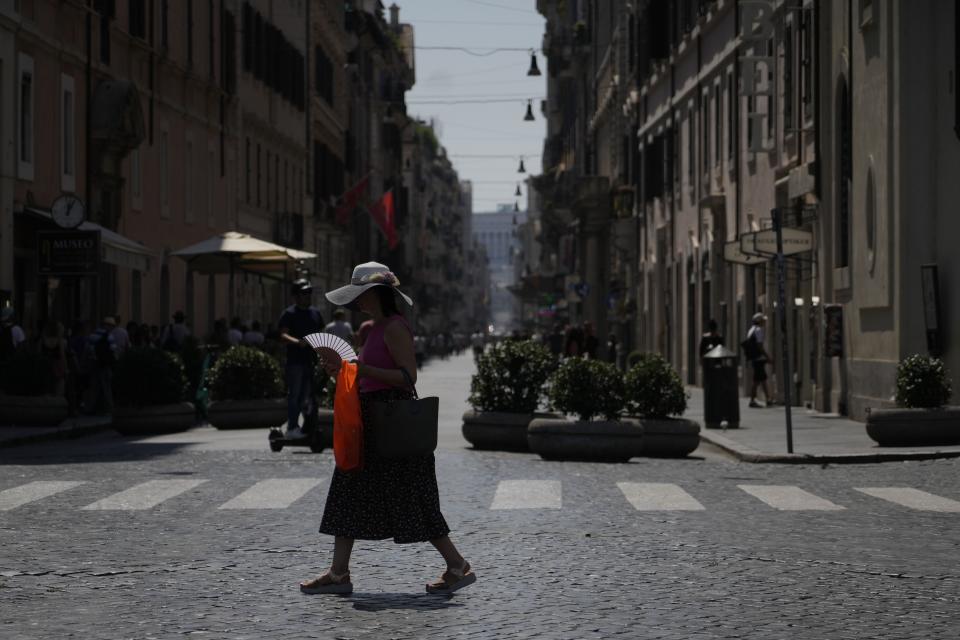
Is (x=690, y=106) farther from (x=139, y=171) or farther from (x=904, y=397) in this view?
(x=904, y=397)

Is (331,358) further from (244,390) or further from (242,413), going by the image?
(244,390)

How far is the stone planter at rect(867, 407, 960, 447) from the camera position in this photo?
71.7ft

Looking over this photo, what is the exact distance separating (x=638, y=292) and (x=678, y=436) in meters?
39.4

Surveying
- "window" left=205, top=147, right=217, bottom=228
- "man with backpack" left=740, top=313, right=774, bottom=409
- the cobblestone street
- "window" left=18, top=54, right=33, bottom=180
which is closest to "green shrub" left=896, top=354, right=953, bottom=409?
the cobblestone street

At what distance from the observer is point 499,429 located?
22375 mm

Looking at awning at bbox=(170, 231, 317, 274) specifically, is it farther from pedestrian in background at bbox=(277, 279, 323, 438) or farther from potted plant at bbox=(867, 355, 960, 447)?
potted plant at bbox=(867, 355, 960, 447)

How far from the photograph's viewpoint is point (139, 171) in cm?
4147

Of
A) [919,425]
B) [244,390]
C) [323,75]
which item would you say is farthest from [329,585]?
[323,75]

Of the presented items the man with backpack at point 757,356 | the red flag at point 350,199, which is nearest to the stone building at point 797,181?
the man with backpack at point 757,356

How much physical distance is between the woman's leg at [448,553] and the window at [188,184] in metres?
36.9

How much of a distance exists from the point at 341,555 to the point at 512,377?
1208 centimetres

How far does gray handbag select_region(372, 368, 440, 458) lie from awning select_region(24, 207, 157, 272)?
68.8ft

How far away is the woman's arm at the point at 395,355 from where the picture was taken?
1034 cm

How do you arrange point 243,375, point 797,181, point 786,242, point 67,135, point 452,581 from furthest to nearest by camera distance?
point 67,135 < point 797,181 < point 243,375 < point 786,242 < point 452,581
